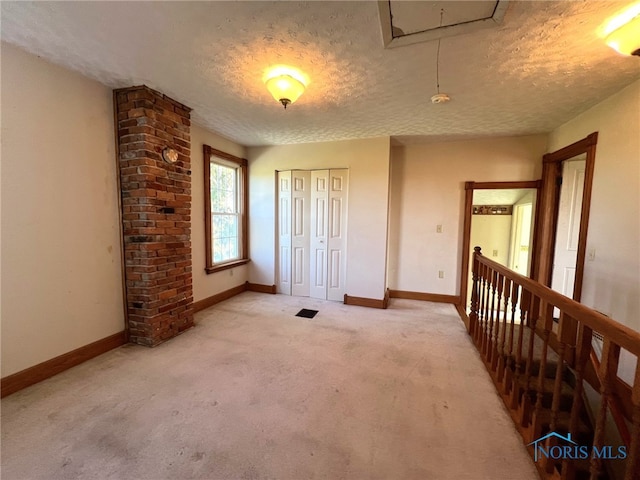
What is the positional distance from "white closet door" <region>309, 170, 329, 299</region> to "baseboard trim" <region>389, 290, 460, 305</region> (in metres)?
1.19

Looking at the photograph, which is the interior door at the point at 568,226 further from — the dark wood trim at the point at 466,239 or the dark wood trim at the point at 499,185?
the dark wood trim at the point at 466,239

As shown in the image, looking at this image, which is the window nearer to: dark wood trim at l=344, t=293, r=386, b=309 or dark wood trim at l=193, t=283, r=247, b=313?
dark wood trim at l=193, t=283, r=247, b=313

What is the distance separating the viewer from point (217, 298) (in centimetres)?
394

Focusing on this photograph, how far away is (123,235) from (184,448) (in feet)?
6.58

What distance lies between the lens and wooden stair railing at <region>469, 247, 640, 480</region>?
→ 1021mm

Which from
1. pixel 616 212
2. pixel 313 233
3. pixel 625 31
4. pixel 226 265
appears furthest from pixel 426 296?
pixel 625 31

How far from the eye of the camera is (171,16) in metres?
1.55

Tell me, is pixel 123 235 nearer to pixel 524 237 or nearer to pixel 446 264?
pixel 446 264

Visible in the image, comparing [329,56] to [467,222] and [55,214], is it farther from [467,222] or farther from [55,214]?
[467,222]

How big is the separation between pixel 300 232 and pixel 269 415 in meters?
2.87

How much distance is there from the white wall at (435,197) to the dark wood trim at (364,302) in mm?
648

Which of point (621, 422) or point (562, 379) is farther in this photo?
point (621, 422)

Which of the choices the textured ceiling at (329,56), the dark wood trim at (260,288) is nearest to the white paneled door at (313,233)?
the dark wood trim at (260,288)

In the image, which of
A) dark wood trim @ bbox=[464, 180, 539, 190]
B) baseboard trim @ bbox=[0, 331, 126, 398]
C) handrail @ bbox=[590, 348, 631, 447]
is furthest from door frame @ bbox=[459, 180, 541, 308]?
baseboard trim @ bbox=[0, 331, 126, 398]
